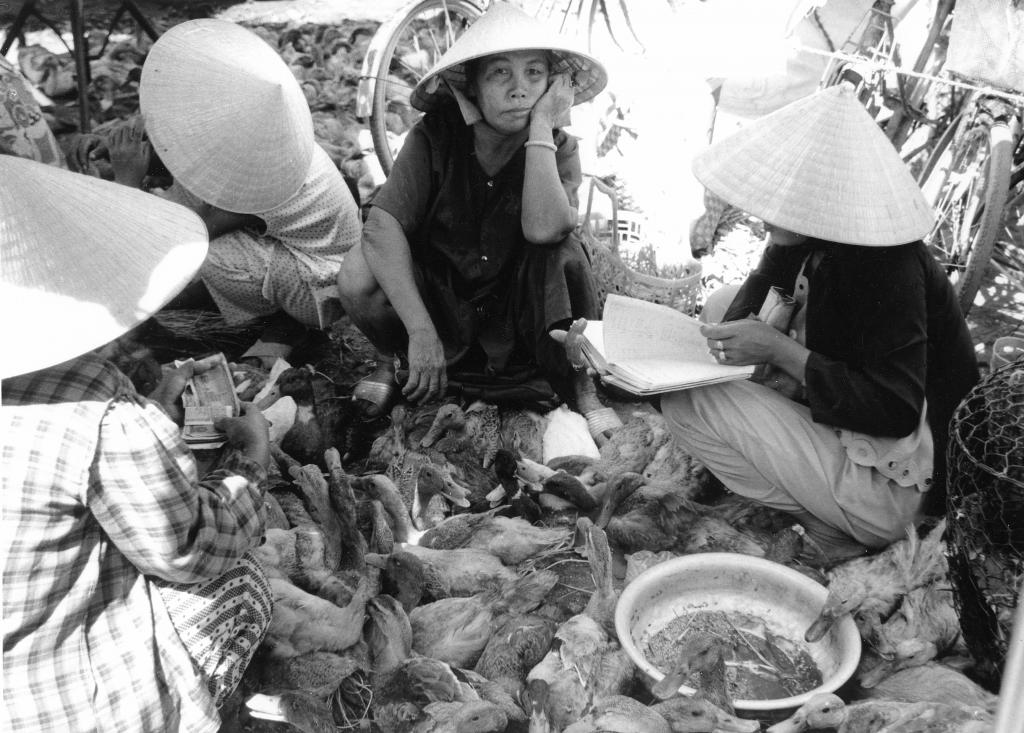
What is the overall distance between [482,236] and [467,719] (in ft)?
7.18

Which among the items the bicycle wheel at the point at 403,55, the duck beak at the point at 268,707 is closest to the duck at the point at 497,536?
the duck beak at the point at 268,707

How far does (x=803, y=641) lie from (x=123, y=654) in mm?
1919

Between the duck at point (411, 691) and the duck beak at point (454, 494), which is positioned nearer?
the duck at point (411, 691)

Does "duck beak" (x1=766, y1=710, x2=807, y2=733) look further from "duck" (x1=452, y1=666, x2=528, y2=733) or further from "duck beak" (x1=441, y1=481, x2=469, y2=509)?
"duck beak" (x1=441, y1=481, x2=469, y2=509)

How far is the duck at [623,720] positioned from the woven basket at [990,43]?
12.1 feet

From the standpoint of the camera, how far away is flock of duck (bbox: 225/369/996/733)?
7.02 feet

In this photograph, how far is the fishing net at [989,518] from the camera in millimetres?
2215

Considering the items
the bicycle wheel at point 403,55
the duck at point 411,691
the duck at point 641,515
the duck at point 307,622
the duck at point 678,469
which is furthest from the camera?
the bicycle wheel at point 403,55

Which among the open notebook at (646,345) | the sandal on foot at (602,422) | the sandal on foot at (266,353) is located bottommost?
the sandal on foot at (266,353)

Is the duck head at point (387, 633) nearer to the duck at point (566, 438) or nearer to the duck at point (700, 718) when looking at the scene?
the duck at point (700, 718)

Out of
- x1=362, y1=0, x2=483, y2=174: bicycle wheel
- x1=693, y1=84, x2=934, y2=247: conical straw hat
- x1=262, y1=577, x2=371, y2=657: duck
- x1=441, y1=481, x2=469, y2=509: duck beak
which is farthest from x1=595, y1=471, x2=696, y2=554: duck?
x1=362, y1=0, x2=483, y2=174: bicycle wheel

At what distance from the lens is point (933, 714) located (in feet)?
6.58

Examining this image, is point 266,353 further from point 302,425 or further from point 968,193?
point 968,193

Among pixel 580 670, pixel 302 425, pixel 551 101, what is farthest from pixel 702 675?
pixel 551 101
